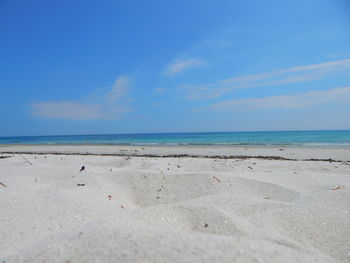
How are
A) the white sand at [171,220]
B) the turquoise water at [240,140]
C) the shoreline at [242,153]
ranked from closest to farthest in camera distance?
the white sand at [171,220], the shoreline at [242,153], the turquoise water at [240,140]

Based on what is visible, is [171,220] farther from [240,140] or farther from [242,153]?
[240,140]

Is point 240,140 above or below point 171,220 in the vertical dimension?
below

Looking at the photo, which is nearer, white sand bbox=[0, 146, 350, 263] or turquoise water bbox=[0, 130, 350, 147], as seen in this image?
white sand bbox=[0, 146, 350, 263]

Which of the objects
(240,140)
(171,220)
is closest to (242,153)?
(171,220)

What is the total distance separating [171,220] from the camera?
71.1 inches

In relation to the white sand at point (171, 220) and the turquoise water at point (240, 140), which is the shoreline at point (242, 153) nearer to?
the white sand at point (171, 220)

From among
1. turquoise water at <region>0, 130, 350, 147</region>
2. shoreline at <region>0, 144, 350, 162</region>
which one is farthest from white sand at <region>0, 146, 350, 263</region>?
turquoise water at <region>0, 130, 350, 147</region>

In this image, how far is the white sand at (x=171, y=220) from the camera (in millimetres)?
1218

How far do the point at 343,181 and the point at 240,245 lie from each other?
8.81ft

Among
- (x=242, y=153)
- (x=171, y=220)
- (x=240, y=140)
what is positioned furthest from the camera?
(x=240, y=140)

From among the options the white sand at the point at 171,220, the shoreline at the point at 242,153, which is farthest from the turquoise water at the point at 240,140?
the white sand at the point at 171,220

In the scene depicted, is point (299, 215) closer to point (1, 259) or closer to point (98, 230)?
point (98, 230)

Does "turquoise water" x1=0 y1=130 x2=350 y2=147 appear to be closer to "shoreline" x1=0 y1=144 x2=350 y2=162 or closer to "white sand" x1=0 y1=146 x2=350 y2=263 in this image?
"shoreline" x1=0 y1=144 x2=350 y2=162

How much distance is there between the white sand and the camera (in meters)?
1.22
